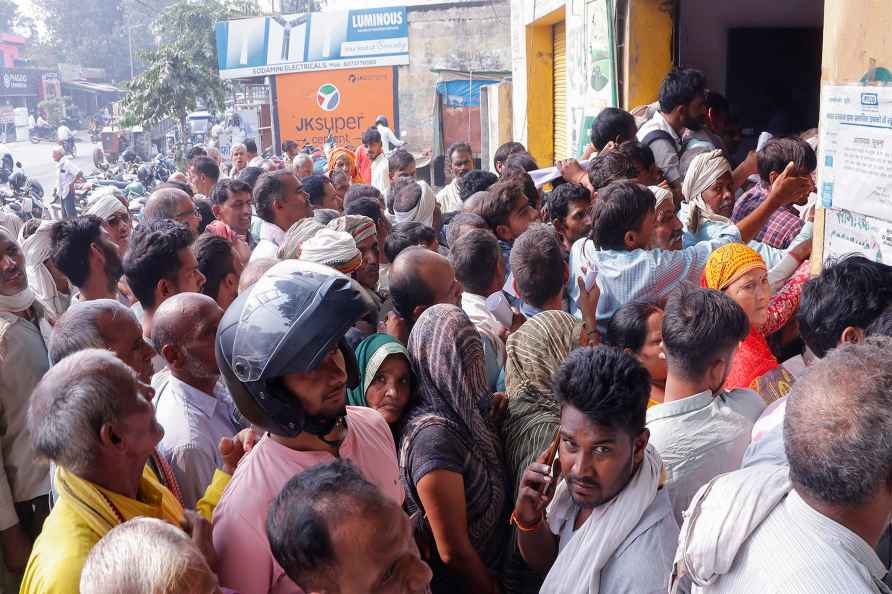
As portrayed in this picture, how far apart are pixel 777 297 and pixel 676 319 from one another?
Result: 108cm

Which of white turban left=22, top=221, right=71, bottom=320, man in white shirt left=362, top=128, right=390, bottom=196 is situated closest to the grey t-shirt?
white turban left=22, top=221, right=71, bottom=320

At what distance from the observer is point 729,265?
300cm

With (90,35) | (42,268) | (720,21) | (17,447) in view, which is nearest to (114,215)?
(42,268)

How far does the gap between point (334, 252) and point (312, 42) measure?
20542 millimetres

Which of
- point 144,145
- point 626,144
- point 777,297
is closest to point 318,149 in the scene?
point 144,145

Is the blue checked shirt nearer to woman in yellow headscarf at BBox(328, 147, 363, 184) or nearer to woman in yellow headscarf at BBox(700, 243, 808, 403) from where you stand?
woman in yellow headscarf at BBox(700, 243, 808, 403)

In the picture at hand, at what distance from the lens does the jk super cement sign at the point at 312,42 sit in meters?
22.2

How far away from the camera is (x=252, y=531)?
180 centimetres

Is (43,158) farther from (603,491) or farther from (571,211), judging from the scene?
(603,491)

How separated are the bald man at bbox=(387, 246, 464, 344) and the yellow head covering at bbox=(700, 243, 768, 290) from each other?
104 centimetres

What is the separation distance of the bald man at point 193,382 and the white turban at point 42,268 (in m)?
Answer: 1.96

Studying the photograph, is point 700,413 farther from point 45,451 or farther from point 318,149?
point 318,149

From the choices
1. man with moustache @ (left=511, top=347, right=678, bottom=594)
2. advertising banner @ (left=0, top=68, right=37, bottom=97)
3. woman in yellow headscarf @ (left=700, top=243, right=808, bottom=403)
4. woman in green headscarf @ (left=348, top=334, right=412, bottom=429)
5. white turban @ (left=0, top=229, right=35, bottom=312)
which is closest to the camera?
man with moustache @ (left=511, top=347, right=678, bottom=594)

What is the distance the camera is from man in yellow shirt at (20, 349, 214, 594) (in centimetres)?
189
